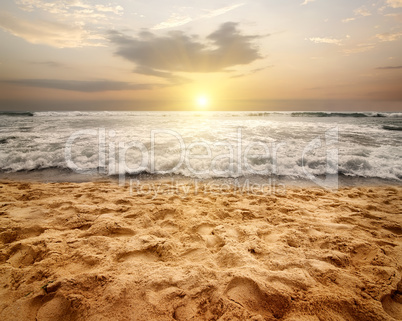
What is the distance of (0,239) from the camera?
94.0 inches

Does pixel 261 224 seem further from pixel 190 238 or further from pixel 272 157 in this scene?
pixel 272 157

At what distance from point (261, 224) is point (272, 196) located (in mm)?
1266

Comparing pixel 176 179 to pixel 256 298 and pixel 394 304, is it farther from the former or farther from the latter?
pixel 394 304

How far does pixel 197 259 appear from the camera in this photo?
2184 millimetres

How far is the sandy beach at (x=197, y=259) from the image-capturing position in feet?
5.31

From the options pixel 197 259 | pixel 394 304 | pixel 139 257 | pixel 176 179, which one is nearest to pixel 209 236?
pixel 197 259

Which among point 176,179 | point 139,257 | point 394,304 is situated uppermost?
point 176,179

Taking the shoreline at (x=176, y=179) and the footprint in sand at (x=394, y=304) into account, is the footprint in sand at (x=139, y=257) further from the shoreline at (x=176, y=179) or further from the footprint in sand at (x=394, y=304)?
the shoreline at (x=176, y=179)

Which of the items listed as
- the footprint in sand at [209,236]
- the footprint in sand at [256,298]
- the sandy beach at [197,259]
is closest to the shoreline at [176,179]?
the sandy beach at [197,259]

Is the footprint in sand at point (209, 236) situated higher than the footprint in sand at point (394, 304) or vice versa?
the footprint in sand at point (209, 236)

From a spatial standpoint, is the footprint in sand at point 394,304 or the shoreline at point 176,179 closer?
the footprint in sand at point 394,304

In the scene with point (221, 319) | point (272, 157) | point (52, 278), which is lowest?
point (221, 319)

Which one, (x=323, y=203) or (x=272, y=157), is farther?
(x=272, y=157)

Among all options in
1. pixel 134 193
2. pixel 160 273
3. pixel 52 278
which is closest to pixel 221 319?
pixel 160 273
